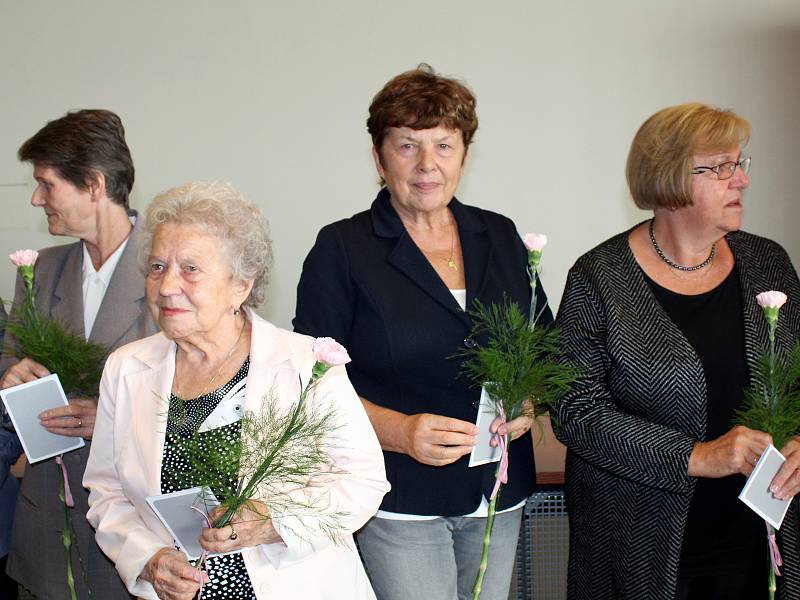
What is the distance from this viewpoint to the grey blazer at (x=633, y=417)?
8.35 ft

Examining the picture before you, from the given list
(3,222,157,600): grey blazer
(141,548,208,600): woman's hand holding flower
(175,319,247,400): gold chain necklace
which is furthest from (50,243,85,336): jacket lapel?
(141,548,208,600): woman's hand holding flower

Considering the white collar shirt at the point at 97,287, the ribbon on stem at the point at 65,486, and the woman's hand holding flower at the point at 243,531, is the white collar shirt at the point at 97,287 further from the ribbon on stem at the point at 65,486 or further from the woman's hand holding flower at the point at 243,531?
the woman's hand holding flower at the point at 243,531

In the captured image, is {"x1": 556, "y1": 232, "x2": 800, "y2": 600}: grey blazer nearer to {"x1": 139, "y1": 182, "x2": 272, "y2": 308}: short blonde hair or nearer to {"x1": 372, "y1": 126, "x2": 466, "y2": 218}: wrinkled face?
{"x1": 372, "y1": 126, "x2": 466, "y2": 218}: wrinkled face

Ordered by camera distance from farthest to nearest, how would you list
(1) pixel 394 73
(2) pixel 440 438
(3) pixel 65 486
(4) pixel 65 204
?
(1) pixel 394 73
(4) pixel 65 204
(3) pixel 65 486
(2) pixel 440 438

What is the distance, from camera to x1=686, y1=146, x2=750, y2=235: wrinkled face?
261cm

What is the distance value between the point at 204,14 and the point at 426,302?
2907 mm

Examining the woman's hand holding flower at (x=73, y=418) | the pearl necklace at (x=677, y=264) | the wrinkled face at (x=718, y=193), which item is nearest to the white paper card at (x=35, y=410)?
the woman's hand holding flower at (x=73, y=418)

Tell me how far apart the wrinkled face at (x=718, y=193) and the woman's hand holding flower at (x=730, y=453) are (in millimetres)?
560

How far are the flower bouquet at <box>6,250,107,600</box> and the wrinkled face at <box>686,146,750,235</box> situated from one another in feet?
5.66

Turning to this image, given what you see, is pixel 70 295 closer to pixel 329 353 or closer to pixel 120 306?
pixel 120 306

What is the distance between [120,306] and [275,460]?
1.14 m

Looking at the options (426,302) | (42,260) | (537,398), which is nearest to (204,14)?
(42,260)

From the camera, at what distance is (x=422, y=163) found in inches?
104

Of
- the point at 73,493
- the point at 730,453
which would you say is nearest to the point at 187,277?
the point at 73,493
